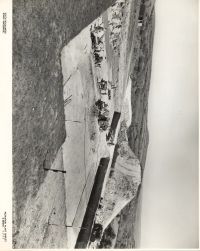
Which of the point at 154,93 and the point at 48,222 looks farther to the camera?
the point at 154,93

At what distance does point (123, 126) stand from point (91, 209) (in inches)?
20.3

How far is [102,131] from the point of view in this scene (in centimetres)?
242

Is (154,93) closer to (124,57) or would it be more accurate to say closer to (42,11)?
(124,57)

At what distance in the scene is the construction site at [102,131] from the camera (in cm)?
230

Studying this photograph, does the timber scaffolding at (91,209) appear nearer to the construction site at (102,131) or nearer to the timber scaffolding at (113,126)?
the construction site at (102,131)

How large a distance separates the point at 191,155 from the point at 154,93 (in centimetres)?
43

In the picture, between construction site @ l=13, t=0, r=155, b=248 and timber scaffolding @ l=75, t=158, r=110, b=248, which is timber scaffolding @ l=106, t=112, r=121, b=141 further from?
timber scaffolding @ l=75, t=158, r=110, b=248

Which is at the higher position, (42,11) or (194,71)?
(42,11)

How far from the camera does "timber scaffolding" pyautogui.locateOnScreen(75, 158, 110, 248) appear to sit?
2361mm

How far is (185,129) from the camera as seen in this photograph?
2457 mm

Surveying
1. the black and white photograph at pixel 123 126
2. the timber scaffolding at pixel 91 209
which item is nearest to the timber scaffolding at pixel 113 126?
the black and white photograph at pixel 123 126

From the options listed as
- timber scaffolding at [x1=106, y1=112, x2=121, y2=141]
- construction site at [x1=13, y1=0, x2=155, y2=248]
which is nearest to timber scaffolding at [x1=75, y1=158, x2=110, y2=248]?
construction site at [x1=13, y1=0, x2=155, y2=248]

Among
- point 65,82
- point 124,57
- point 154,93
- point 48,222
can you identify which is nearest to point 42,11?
point 65,82

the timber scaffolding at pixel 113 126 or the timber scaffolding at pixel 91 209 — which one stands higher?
→ the timber scaffolding at pixel 113 126
